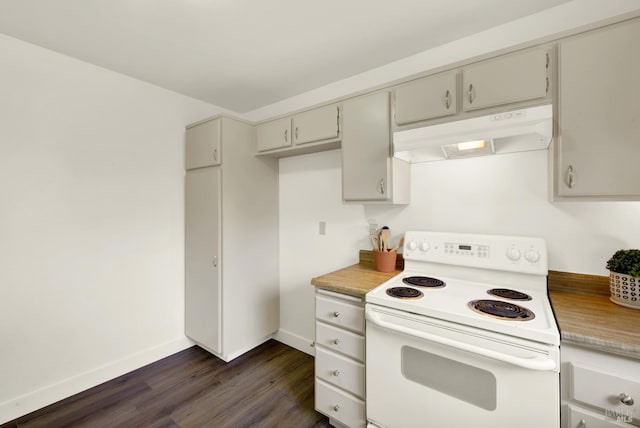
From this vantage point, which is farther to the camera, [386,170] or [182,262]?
[182,262]

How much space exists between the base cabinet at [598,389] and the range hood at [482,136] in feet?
2.99

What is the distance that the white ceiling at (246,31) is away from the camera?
59.4 inches

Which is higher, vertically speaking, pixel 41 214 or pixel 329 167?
pixel 329 167

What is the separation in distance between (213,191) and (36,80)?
133 centimetres

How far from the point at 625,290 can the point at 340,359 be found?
1405 mm

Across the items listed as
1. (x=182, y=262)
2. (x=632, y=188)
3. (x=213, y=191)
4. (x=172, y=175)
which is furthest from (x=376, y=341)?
(x=172, y=175)

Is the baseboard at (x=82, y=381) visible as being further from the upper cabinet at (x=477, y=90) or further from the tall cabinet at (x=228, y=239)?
the upper cabinet at (x=477, y=90)

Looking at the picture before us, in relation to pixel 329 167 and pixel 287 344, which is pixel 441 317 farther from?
Result: pixel 287 344

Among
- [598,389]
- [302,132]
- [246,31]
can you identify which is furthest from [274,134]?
[598,389]

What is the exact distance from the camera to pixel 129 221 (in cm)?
225

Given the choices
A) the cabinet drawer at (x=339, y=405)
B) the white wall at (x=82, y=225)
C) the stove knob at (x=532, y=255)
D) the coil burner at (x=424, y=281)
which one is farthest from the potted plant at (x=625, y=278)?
the white wall at (x=82, y=225)

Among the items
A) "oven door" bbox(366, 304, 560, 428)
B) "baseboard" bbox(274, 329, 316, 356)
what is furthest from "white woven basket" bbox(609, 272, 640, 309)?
"baseboard" bbox(274, 329, 316, 356)

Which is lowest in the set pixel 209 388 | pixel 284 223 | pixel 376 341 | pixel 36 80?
pixel 209 388

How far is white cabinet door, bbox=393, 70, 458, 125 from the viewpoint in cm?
150
